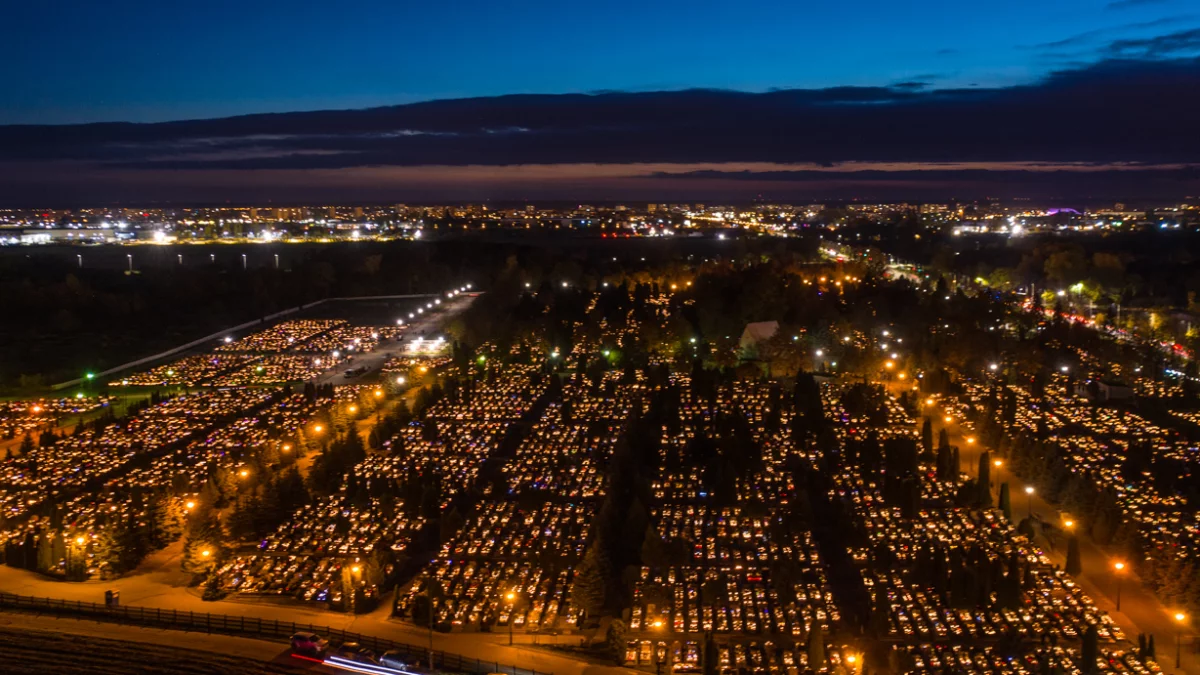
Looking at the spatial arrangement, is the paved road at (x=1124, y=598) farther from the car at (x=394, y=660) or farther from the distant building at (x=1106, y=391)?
the distant building at (x=1106, y=391)

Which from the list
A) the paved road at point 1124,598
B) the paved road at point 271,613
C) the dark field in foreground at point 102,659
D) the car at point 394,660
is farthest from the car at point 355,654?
the paved road at point 1124,598

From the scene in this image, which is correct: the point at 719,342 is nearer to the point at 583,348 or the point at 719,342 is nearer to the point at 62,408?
the point at 583,348

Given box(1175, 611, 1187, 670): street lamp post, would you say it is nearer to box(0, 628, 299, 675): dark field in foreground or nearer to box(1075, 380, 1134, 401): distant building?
box(0, 628, 299, 675): dark field in foreground

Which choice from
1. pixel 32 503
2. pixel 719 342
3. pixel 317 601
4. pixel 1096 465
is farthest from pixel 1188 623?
pixel 719 342

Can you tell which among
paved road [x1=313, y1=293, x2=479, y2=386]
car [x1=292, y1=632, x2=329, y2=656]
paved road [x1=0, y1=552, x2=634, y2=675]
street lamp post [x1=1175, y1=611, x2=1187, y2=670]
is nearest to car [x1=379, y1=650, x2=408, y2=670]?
car [x1=292, y1=632, x2=329, y2=656]

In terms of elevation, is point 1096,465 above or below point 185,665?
below

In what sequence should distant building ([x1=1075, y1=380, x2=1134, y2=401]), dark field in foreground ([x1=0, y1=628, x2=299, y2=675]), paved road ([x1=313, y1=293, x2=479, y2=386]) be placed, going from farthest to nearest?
paved road ([x1=313, y1=293, x2=479, y2=386]) → distant building ([x1=1075, y1=380, x2=1134, y2=401]) → dark field in foreground ([x1=0, y1=628, x2=299, y2=675])
